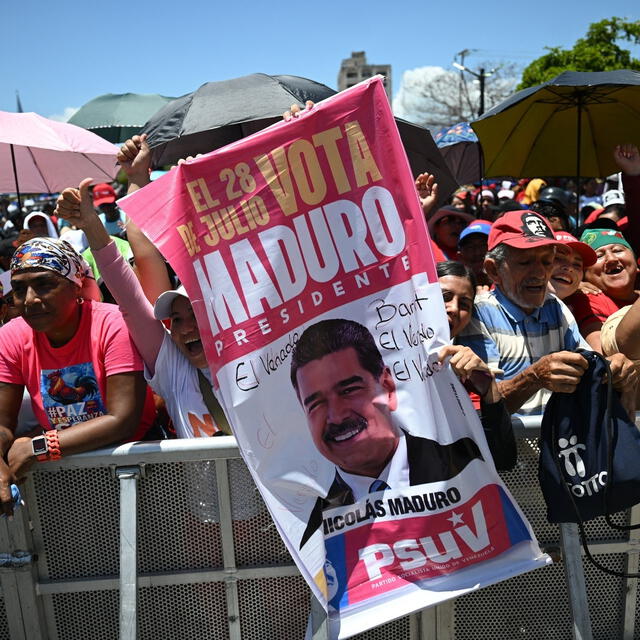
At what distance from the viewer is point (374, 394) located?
246 centimetres

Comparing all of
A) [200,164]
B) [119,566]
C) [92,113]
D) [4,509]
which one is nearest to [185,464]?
[119,566]

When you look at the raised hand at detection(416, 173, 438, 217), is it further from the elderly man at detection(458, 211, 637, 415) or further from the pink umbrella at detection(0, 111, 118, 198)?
the pink umbrella at detection(0, 111, 118, 198)

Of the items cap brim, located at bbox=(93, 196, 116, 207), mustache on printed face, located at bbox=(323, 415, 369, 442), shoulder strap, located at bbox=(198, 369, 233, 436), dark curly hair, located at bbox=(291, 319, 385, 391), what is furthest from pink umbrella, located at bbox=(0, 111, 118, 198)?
mustache on printed face, located at bbox=(323, 415, 369, 442)

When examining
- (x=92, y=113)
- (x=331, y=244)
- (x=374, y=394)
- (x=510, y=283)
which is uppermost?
(x=92, y=113)

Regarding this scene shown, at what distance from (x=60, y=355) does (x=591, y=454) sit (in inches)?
79.5

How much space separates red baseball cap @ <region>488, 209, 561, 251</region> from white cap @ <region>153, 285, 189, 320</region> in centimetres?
143

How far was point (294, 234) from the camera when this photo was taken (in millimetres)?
2508

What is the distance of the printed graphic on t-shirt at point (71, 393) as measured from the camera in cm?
287

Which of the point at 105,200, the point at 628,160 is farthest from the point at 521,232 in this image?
the point at 105,200

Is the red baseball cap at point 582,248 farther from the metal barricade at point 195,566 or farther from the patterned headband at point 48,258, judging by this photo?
the patterned headband at point 48,258

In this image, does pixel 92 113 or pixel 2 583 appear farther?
pixel 92 113

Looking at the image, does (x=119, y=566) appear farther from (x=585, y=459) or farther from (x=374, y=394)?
(x=585, y=459)

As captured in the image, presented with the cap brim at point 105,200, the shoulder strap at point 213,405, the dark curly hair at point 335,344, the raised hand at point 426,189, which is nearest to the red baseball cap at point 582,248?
the raised hand at point 426,189

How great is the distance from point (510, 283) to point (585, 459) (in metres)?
1.02
